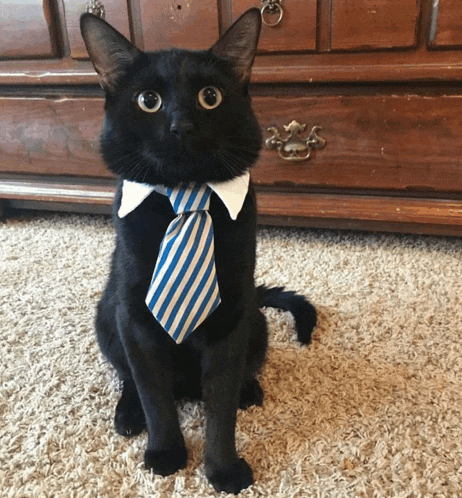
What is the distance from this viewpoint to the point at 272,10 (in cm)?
124

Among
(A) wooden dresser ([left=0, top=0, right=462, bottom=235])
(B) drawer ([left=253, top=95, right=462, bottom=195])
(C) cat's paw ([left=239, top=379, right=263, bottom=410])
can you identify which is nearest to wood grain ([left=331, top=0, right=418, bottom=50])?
(A) wooden dresser ([left=0, top=0, right=462, bottom=235])

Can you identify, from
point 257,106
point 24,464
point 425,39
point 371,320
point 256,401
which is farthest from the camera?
point 257,106

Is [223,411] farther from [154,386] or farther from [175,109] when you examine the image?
[175,109]

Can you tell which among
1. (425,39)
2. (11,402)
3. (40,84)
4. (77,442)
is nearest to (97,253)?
(40,84)

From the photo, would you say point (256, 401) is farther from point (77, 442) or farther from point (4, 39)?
point (4, 39)

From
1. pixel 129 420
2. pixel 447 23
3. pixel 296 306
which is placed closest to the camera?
pixel 129 420

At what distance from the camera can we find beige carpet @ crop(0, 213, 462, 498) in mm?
667

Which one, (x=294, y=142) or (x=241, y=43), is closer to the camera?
(x=241, y=43)

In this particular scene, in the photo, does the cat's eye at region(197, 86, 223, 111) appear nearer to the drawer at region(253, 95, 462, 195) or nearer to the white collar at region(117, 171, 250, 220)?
the white collar at region(117, 171, 250, 220)

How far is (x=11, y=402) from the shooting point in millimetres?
818

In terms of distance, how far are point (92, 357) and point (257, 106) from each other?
76 centimetres

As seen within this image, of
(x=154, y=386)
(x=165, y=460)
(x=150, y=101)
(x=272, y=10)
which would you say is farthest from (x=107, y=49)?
(x=272, y=10)

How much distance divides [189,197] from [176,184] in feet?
0.08

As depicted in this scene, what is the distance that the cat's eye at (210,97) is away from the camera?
625 millimetres
